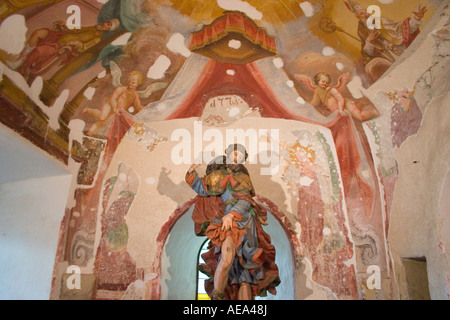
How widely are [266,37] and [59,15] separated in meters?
3.75

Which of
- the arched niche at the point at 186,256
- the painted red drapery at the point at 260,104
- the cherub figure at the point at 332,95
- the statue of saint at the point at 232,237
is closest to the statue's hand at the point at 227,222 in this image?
the statue of saint at the point at 232,237

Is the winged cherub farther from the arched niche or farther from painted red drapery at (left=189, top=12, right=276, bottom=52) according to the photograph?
the arched niche

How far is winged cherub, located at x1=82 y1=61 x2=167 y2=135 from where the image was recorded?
847 cm

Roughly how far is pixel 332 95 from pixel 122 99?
4.30 meters

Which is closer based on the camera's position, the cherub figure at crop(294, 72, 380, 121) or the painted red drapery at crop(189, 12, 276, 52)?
the painted red drapery at crop(189, 12, 276, 52)

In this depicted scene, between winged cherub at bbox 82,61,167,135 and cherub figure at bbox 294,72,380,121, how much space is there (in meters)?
3.00

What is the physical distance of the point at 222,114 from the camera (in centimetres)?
912

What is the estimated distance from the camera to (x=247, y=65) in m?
8.61

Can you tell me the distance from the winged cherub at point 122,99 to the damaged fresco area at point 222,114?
2 cm

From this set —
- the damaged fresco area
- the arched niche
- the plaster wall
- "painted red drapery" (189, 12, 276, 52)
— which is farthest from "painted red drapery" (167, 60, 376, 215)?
the plaster wall

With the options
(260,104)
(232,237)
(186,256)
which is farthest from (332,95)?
(186,256)
